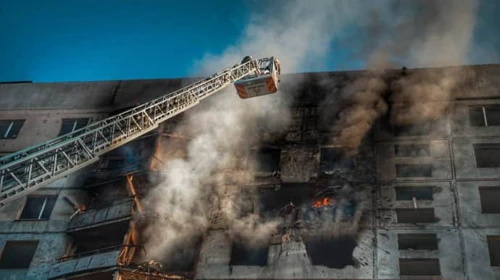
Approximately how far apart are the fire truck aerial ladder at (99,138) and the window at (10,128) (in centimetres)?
1321

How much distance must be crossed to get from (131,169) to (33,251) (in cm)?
607

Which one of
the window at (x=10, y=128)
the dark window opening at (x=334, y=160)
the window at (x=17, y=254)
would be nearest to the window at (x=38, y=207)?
the window at (x=17, y=254)

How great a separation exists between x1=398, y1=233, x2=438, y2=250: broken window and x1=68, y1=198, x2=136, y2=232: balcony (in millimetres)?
12013

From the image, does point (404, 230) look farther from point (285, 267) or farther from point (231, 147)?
point (231, 147)

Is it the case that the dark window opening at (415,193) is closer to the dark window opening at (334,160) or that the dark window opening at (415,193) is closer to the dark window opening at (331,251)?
the dark window opening at (334,160)

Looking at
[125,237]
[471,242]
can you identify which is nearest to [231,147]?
[125,237]

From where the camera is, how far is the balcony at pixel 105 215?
29.2m

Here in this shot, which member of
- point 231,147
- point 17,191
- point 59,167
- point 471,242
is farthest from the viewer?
point 231,147

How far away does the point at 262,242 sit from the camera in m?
29.3

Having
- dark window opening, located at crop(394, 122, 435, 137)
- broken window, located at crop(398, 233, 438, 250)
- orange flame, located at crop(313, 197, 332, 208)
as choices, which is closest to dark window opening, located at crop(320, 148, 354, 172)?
orange flame, located at crop(313, 197, 332, 208)

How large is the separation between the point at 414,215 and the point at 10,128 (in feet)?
75.5

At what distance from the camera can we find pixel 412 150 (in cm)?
3116

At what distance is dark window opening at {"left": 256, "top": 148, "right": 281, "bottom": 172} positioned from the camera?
106 feet

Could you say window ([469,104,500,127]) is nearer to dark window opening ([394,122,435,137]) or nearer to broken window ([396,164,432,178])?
dark window opening ([394,122,435,137])
